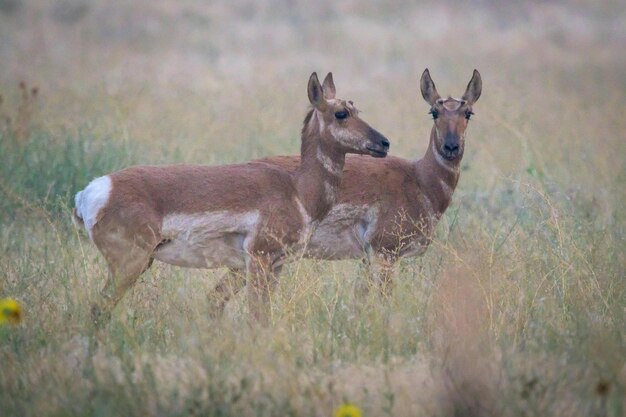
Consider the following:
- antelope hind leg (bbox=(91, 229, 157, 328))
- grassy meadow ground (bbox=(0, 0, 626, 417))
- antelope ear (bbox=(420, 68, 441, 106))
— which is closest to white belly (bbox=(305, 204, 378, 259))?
grassy meadow ground (bbox=(0, 0, 626, 417))

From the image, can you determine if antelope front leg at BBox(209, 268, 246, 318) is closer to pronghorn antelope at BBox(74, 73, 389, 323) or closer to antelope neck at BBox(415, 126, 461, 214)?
pronghorn antelope at BBox(74, 73, 389, 323)

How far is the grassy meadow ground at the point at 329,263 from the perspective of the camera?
5988 mm

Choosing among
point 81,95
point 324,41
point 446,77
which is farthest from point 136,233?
point 324,41

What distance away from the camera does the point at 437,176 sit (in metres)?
9.17

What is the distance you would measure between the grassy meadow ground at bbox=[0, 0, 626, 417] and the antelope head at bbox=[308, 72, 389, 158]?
31.6 inches

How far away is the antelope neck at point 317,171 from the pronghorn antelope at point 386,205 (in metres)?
0.23

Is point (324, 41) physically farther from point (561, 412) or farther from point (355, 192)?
point (561, 412)

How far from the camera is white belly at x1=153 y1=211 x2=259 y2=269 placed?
25.9 ft

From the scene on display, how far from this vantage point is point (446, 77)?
2125 centimetres

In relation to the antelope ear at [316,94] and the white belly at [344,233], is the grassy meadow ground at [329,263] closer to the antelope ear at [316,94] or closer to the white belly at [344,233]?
the white belly at [344,233]

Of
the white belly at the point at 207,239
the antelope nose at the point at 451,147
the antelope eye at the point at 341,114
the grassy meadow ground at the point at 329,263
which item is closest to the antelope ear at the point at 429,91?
the antelope nose at the point at 451,147

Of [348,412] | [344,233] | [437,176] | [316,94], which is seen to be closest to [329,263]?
[344,233]

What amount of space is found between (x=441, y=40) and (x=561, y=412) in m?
20.0

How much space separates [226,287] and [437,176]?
6.01 ft
